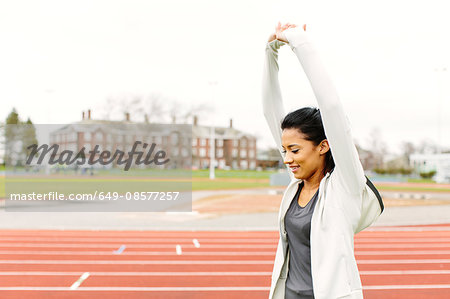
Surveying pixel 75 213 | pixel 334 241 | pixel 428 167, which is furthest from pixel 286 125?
pixel 428 167

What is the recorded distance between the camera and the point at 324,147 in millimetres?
1863

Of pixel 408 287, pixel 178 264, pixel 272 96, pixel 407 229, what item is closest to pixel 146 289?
pixel 178 264

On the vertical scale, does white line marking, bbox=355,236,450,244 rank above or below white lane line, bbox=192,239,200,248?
below

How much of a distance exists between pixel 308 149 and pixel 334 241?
1.12 feet

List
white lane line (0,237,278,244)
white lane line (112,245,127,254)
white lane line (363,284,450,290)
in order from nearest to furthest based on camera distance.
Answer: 1. white lane line (363,284,450,290)
2. white lane line (112,245,127,254)
3. white lane line (0,237,278,244)

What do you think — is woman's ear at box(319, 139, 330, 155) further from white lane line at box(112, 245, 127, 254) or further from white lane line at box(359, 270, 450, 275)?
white lane line at box(112, 245, 127, 254)

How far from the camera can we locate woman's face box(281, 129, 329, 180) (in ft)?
6.05

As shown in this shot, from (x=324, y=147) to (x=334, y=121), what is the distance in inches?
7.8

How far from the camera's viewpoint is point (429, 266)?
7.52m

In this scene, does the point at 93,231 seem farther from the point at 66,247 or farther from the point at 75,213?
the point at 75,213

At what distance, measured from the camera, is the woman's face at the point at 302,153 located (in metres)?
1.84

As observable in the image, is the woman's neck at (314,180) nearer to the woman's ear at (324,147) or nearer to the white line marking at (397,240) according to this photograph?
the woman's ear at (324,147)

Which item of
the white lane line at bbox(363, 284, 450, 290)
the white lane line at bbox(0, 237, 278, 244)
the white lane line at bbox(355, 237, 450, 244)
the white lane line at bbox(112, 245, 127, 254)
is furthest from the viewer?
the white lane line at bbox(355, 237, 450, 244)

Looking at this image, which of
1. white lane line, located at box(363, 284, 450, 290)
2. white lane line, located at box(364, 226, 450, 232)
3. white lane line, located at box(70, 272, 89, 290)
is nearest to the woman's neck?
white lane line, located at box(363, 284, 450, 290)
